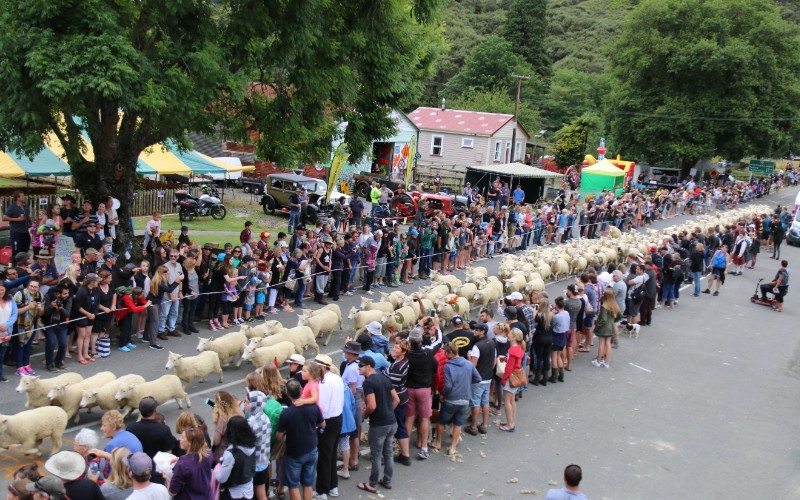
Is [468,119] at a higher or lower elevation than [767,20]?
lower

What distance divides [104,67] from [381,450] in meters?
8.32

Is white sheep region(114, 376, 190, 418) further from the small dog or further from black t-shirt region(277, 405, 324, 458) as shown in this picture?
the small dog

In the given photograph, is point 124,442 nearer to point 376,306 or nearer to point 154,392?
point 154,392

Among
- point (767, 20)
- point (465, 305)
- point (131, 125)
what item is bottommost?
point (465, 305)

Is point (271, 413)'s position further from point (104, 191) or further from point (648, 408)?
point (104, 191)

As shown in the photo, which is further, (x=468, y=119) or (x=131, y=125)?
(x=468, y=119)

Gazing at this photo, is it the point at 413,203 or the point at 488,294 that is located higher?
the point at 413,203

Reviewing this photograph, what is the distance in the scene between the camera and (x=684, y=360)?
15258 millimetres

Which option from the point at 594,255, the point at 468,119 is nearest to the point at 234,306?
the point at 594,255

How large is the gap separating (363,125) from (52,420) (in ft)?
37.3

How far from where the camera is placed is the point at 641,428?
11.4 metres

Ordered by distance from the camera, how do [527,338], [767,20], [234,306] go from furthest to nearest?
1. [767,20]
2. [234,306]
3. [527,338]

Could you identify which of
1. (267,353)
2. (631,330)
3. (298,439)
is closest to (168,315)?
(267,353)

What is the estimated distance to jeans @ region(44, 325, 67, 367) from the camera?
35.7ft
